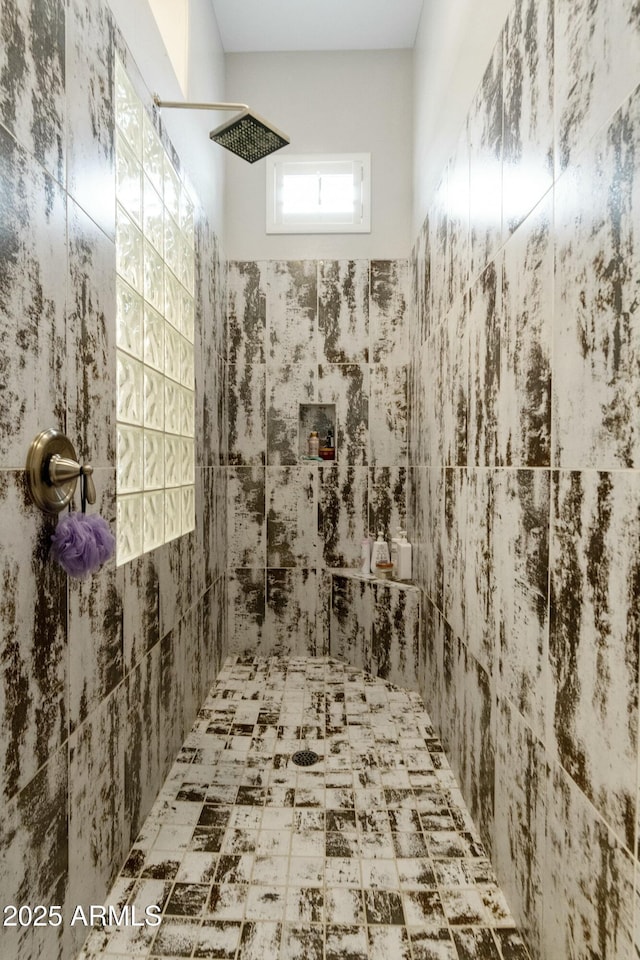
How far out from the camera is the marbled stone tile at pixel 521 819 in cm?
110

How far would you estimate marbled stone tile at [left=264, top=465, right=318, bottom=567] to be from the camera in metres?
2.98

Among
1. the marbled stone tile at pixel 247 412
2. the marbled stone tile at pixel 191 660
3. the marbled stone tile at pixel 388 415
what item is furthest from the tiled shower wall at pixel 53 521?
the marbled stone tile at pixel 388 415

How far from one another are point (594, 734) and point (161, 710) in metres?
1.34

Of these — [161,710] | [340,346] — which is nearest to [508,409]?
[161,710]

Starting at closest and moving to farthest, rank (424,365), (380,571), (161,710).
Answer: (161,710), (424,365), (380,571)

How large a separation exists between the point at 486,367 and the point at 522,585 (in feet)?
1.95

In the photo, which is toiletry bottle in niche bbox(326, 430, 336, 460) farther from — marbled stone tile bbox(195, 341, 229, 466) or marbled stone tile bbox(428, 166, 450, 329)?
marbled stone tile bbox(428, 166, 450, 329)

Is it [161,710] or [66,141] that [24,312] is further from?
[161,710]

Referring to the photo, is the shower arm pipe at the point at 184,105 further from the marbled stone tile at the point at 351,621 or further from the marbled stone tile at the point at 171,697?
the marbled stone tile at the point at 351,621

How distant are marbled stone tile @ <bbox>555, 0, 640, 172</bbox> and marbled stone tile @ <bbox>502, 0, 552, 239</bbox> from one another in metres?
0.04

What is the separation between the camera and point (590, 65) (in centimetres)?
87

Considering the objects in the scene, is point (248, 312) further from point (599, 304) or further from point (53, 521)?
point (599, 304)

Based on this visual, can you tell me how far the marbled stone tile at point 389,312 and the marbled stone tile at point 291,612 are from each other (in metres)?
1.25

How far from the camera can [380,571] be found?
2.83 meters
